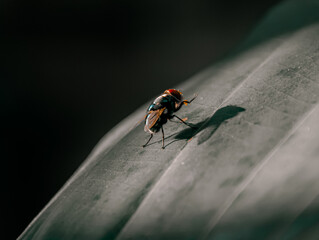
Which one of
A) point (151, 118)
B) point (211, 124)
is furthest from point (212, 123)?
point (151, 118)

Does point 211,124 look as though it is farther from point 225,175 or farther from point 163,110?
point 163,110

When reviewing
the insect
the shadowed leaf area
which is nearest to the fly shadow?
the shadowed leaf area

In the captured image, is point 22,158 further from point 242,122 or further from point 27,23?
point 242,122

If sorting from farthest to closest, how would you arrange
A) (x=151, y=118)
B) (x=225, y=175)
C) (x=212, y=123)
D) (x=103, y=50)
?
(x=103, y=50) < (x=151, y=118) < (x=212, y=123) < (x=225, y=175)

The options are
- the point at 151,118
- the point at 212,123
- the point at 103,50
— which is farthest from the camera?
the point at 103,50

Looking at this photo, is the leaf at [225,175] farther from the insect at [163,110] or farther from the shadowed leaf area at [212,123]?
the insect at [163,110]

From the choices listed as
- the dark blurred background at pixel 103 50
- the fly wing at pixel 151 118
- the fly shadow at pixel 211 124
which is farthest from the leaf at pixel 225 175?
the dark blurred background at pixel 103 50

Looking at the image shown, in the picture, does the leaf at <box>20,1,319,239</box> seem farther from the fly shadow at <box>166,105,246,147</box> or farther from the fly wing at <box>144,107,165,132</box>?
the fly wing at <box>144,107,165,132</box>

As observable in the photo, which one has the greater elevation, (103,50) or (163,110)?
(163,110)
